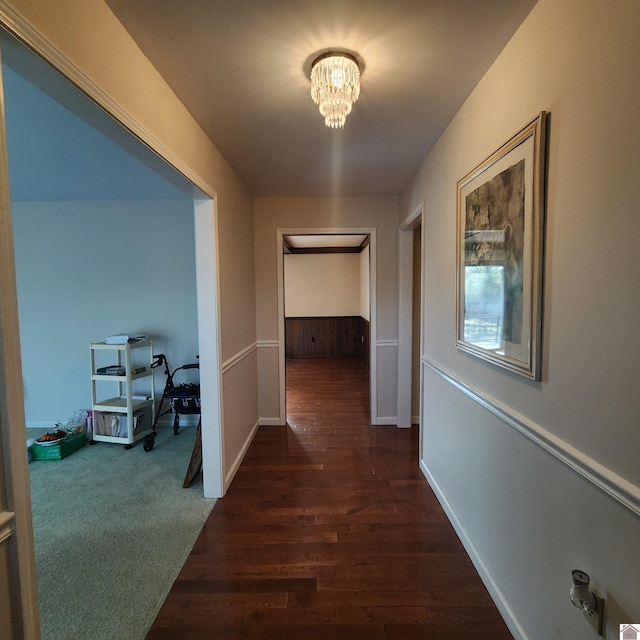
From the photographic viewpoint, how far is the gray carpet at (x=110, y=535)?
54.4 inches

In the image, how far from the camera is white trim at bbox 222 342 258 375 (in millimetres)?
2295

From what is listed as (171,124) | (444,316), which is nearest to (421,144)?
(444,316)

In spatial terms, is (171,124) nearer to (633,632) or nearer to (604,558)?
(604,558)

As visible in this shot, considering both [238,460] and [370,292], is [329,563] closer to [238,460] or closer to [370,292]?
[238,460]

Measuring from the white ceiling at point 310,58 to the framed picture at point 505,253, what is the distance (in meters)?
0.46

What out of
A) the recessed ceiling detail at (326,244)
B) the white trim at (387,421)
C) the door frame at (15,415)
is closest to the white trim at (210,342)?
the door frame at (15,415)

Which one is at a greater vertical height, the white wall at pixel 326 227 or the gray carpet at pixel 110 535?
the white wall at pixel 326 227

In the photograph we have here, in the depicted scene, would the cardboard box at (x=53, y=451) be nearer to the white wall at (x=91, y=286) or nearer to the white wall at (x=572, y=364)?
the white wall at (x=91, y=286)

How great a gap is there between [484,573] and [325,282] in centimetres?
623

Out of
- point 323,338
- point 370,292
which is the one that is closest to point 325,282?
point 323,338

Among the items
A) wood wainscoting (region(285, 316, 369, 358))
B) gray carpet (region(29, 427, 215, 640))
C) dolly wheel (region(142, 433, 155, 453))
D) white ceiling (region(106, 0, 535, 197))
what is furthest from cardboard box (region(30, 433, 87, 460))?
wood wainscoting (region(285, 316, 369, 358))

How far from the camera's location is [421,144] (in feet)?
7.15

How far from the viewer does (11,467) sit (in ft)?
2.44

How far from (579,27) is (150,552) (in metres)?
2.84
